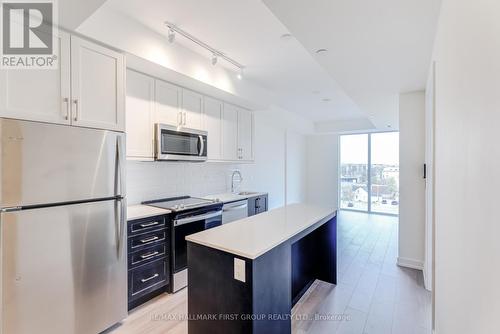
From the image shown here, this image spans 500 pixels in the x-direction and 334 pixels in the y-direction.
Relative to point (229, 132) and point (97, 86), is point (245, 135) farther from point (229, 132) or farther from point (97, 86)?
point (97, 86)

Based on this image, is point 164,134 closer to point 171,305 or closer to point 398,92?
point 171,305

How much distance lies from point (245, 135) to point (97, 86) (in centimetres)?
261

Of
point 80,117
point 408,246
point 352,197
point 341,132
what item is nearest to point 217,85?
point 80,117

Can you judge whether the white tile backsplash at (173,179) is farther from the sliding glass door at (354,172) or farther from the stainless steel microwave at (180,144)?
the sliding glass door at (354,172)

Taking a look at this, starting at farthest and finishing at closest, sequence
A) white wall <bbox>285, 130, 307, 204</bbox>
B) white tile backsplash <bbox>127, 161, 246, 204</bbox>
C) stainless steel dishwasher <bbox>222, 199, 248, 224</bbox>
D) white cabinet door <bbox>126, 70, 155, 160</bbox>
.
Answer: white wall <bbox>285, 130, 307, 204</bbox> < stainless steel dishwasher <bbox>222, 199, 248, 224</bbox> < white tile backsplash <bbox>127, 161, 246, 204</bbox> < white cabinet door <bbox>126, 70, 155, 160</bbox>

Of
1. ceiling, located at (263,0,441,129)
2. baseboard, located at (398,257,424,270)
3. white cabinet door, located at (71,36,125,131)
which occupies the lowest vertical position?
baseboard, located at (398,257,424,270)

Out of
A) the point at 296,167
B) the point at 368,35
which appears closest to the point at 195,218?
the point at 368,35

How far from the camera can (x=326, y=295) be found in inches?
106

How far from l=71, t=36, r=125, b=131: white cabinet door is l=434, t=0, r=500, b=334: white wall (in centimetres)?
234

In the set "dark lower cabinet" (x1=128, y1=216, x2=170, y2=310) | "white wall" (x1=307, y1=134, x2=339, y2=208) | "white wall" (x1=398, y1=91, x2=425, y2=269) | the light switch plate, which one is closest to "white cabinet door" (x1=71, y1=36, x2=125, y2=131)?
"dark lower cabinet" (x1=128, y1=216, x2=170, y2=310)

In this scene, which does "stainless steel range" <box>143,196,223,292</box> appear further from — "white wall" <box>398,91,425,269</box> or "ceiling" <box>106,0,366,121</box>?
"white wall" <box>398,91,425,269</box>

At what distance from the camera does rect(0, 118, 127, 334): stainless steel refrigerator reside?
1550 millimetres

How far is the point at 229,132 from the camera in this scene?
157 inches

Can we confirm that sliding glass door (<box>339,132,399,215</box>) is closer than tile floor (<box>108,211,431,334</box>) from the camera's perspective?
No
